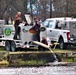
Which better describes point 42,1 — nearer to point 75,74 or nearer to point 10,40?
point 10,40

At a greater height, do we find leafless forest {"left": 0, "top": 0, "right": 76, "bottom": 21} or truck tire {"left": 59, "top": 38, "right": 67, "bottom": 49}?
leafless forest {"left": 0, "top": 0, "right": 76, "bottom": 21}

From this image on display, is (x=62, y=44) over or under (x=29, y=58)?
under

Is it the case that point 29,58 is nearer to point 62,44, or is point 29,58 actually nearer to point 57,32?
point 62,44

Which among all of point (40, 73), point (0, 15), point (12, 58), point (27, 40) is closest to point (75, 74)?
point (40, 73)

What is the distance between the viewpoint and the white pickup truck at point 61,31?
2209 centimetres

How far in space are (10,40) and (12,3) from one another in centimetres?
2833

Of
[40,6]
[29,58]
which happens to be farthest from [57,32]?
[40,6]

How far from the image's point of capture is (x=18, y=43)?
21.0 m

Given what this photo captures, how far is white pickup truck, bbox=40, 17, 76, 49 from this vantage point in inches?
870

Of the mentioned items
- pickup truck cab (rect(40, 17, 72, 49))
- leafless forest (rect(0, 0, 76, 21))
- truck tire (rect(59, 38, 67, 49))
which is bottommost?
truck tire (rect(59, 38, 67, 49))

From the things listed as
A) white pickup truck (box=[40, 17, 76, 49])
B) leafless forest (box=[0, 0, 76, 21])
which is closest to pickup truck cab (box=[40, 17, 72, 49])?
white pickup truck (box=[40, 17, 76, 49])

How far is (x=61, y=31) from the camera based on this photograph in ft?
74.5

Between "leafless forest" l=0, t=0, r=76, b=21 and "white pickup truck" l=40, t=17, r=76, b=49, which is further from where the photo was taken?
"leafless forest" l=0, t=0, r=76, b=21

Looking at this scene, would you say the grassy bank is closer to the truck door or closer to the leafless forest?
the truck door
